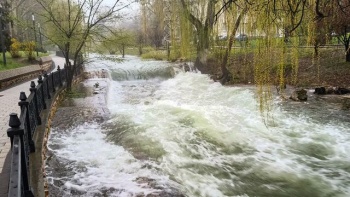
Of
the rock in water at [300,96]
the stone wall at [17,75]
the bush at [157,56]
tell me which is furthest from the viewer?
the bush at [157,56]

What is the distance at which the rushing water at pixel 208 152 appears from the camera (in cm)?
Answer: 619

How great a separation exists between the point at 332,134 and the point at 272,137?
6.10ft

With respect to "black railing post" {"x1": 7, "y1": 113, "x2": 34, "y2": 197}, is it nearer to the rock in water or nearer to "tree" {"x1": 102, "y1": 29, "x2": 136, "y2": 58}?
"tree" {"x1": 102, "y1": 29, "x2": 136, "y2": 58}

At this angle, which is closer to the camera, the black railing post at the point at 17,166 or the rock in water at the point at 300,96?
the black railing post at the point at 17,166

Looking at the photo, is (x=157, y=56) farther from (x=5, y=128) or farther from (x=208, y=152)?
(x=208, y=152)

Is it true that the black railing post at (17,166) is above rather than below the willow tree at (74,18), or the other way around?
below

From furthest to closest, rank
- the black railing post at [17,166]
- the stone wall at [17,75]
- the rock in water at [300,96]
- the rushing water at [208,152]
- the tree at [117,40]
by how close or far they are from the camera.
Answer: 1. the stone wall at [17,75]
2. the tree at [117,40]
3. the rock in water at [300,96]
4. the rushing water at [208,152]
5. the black railing post at [17,166]

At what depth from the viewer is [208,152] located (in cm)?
813

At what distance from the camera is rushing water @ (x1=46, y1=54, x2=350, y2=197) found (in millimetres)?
6188

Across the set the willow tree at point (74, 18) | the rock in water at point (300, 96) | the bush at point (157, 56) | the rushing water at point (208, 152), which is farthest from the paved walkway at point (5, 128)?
the bush at point (157, 56)

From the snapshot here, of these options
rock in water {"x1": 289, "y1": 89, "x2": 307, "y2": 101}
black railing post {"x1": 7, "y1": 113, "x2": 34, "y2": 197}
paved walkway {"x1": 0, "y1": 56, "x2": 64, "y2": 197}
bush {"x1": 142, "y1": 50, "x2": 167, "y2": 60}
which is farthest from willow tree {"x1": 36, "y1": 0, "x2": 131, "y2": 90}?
bush {"x1": 142, "y1": 50, "x2": 167, "y2": 60}

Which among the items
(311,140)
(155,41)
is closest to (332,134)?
(311,140)

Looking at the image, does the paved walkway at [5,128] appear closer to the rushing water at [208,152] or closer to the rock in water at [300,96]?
the rushing water at [208,152]

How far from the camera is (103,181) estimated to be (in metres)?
6.20
